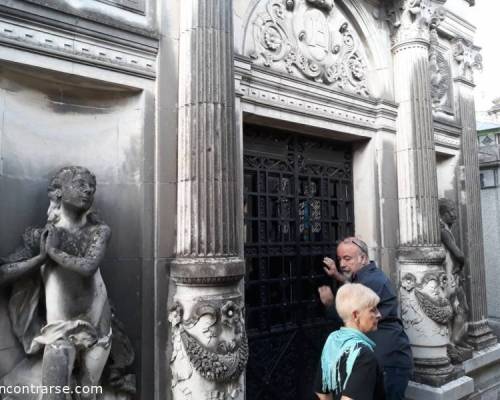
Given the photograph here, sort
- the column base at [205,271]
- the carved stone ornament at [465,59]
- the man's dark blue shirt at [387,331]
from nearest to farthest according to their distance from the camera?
the man's dark blue shirt at [387,331] → the column base at [205,271] → the carved stone ornament at [465,59]

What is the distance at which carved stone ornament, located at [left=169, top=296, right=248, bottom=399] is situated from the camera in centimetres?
348

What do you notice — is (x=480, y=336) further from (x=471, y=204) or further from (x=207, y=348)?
(x=207, y=348)

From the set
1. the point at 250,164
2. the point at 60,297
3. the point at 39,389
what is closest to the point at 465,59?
the point at 250,164

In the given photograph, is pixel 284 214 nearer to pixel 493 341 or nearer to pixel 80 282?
pixel 80 282

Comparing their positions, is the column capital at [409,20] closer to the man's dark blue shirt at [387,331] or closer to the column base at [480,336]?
the man's dark blue shirt at [387,331]

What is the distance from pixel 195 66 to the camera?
3850 mm

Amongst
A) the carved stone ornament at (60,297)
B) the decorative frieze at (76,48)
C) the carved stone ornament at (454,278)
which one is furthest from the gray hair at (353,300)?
the carved stone ornament at (454,278)

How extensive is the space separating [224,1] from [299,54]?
5.14 feet

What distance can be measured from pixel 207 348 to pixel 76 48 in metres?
2.70

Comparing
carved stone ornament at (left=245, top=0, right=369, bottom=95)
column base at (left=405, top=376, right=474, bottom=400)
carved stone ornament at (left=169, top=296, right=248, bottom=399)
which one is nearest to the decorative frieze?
carved stone ornament at (left=245, top=0, right=369, bottom=95)

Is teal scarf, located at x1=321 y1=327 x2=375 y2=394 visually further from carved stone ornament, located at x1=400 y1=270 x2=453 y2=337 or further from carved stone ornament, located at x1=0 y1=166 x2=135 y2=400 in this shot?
carved stone ornament, located at x1=400 y1=270 x2=453 y2=337

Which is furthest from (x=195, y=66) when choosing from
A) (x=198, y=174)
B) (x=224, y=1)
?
(x=198, y=174)

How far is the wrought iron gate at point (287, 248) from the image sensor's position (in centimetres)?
503

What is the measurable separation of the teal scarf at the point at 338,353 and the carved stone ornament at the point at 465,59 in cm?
692
